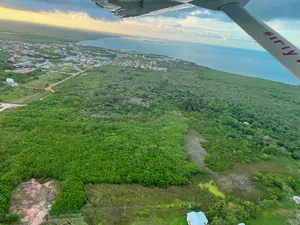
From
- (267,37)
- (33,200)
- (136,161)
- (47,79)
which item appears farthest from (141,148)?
(47,79)

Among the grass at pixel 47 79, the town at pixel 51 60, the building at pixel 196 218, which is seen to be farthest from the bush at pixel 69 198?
the town at pixel 51 60

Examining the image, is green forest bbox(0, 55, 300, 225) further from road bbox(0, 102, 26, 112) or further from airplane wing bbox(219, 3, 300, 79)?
airplane wing bbox(219, 3, 300, 79)

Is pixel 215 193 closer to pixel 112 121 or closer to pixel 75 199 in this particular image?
pixel 75 199

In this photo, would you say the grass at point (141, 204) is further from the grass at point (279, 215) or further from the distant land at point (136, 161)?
the grass at point (279, 215)

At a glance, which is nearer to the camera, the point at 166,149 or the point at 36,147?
the point at 36,147

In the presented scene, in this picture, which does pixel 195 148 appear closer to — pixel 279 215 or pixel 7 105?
pixel 279 215

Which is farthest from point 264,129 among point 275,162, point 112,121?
point 112,121
